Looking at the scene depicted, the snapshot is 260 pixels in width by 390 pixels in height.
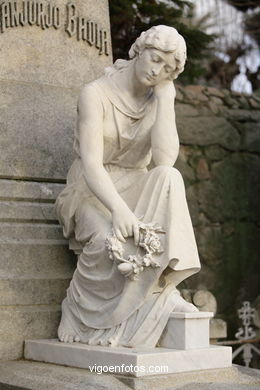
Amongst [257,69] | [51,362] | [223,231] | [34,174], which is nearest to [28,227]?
[34,174]

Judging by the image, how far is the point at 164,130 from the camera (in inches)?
166

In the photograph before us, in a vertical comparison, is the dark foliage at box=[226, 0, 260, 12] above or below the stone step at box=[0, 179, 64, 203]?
above

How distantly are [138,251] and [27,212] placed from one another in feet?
3.50

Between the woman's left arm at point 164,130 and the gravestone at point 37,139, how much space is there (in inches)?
36.0

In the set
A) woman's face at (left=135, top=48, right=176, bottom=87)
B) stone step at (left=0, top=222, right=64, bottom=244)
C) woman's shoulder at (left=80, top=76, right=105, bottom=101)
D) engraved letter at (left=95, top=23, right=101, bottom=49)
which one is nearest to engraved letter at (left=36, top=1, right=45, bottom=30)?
engraved letter at (left=95, top=23, right=101, bottom=49)

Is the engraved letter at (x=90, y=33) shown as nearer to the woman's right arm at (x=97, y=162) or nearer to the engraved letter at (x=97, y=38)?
the engraved letter at (x=97, y=38)

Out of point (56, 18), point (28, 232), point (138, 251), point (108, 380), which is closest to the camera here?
point (108, 380)

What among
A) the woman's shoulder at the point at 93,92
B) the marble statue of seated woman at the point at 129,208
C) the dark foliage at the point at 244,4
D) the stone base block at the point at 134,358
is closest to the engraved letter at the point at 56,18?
the marble statue of seated woman at the point at 129,208

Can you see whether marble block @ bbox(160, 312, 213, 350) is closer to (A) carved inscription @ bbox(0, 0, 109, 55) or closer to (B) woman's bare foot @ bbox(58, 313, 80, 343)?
(B) woman's bare foot @ bbox(58, 313, 80, 343)

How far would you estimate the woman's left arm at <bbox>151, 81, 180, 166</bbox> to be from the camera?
→ 4215 mm

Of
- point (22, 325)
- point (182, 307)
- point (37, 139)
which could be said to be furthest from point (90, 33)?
point (182, 307)

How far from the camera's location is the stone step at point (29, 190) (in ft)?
15.4

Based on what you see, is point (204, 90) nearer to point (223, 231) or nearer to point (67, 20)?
point (223, 231)

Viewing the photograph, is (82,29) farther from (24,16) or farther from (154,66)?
(154,66)
